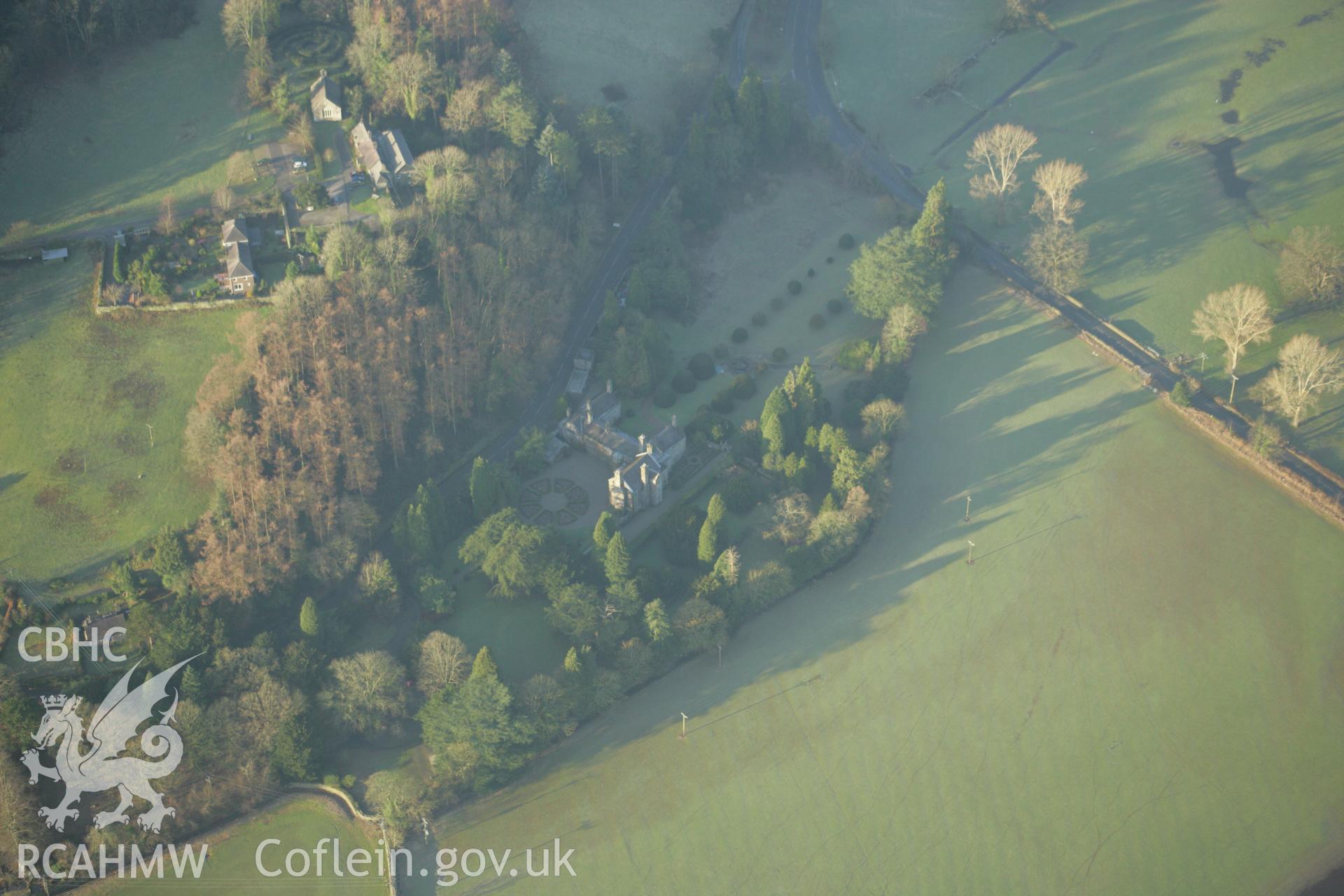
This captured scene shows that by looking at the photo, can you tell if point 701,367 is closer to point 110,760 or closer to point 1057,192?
point 1057,192

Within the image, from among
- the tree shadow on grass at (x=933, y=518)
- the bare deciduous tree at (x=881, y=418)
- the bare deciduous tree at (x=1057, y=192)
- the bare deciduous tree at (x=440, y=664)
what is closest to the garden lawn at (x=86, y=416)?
the bare deciduous tree at (x=440, y=664)

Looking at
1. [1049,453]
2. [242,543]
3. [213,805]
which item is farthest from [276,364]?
[1049,453]

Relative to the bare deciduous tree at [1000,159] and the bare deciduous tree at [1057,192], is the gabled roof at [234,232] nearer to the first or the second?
the bare deciduous tree at [1000,159]

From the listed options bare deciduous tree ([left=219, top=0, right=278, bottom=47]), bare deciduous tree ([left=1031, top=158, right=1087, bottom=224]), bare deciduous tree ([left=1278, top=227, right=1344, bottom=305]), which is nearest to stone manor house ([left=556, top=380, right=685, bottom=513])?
bare deciduous tree ([left=1031, top=158, right=1087, bottom=224])

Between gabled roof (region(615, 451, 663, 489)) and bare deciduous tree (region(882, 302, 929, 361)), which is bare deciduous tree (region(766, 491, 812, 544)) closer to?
gabled roof (region(615, 451, 663, 489))

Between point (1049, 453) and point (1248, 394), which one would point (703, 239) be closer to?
point (1049, 453)

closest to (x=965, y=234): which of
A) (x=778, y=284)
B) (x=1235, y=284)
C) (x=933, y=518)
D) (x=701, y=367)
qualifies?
(x=778, y=284)
